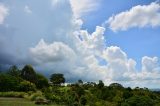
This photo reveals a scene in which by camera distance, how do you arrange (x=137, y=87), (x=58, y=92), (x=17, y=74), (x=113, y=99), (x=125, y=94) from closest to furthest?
(x=113, y=99), (x=125, y=94), (x=137, y=87), (x=58, y=92), (x=17, y=74)

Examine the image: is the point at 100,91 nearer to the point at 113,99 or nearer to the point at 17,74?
the point at 113,99

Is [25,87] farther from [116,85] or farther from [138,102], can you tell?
[138,102]

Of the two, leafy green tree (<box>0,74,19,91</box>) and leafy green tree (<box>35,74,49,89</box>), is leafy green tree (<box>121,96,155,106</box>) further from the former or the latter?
leafy green tree (<box>35,74,49,89</box>)

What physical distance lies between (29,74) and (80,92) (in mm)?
31837

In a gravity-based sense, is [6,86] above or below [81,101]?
above

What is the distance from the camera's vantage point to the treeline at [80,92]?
48456mm

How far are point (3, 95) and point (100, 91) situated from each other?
18832 mm

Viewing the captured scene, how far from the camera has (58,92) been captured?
66.9 metres

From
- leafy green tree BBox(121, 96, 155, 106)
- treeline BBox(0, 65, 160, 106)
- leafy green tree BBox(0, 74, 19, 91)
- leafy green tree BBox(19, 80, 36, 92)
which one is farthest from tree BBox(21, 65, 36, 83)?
leafy green tree BBox(121, 96, 155, 106)

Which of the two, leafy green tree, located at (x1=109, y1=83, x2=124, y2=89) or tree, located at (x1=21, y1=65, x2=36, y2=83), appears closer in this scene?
leafy green tree, located at (x1=109, y1=83, x2=124, y2=89)

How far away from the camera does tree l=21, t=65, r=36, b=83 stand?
288 feet

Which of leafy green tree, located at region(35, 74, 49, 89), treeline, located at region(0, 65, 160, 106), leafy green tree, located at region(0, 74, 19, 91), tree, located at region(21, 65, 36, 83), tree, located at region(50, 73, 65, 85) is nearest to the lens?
treeline, located at region(0, 65, 160, 106)

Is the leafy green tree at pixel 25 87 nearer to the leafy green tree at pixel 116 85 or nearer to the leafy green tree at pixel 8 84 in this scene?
the leafy green tree at pixel 8 84

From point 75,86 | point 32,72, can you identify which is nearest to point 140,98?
point 75,86
